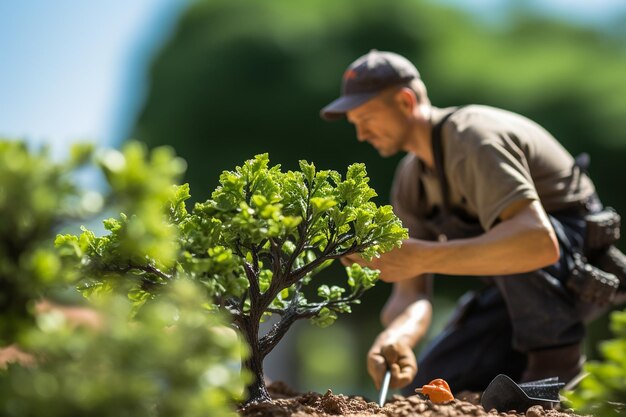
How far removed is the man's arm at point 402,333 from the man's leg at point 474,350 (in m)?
0.36

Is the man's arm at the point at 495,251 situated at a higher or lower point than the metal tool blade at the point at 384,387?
higher

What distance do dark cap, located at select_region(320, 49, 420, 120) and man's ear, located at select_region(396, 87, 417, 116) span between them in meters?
0.05

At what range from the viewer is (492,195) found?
364 centimetres

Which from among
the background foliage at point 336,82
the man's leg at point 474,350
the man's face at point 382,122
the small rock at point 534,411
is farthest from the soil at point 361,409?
the background foliage at point 336,82

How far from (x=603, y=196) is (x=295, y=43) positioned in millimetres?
4896

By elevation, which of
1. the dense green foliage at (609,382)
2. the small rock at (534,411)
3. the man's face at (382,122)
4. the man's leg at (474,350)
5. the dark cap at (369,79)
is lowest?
the man's leg at (474,350)

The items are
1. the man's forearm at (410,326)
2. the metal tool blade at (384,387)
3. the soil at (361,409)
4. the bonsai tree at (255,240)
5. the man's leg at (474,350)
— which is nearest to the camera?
the bonsai tree at (255,240)

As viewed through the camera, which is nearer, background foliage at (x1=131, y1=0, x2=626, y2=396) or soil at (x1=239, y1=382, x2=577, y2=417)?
soil at (x1=239, y1=382, x2=577, y2=417)

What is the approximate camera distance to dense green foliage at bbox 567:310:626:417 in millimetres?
1977

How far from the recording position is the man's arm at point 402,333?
3.73 m

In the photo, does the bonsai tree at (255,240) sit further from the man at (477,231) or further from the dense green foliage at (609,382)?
the dense green foliage at (609,382)

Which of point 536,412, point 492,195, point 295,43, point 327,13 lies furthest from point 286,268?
point 327,13

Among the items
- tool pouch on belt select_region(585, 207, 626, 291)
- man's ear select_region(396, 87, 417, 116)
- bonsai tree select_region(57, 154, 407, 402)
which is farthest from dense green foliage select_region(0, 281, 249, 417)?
tool pouch on belt select_region(585, 207, 626, 291)

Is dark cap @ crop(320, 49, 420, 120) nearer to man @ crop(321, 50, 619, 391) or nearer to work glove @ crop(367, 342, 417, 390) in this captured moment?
man @ crop(321, 50, 619, 391)
